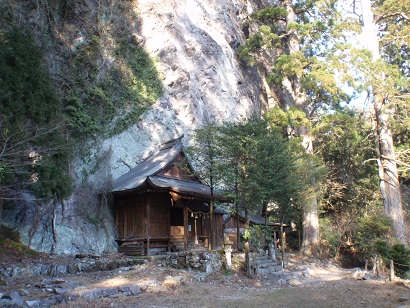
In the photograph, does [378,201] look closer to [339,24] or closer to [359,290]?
[339,24]

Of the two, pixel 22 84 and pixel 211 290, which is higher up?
pixel 22 84

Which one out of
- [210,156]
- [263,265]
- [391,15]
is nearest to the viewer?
[210,156]

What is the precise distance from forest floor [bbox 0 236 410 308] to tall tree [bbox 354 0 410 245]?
7843 mm

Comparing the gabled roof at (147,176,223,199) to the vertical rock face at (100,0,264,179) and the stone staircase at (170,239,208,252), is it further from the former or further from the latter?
the vertical rock face at (100,0,264,179)

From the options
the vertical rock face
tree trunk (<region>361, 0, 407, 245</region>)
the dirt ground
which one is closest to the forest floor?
the dirt ground

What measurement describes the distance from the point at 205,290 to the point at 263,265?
213 inches

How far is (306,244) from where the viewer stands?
21.6 meters

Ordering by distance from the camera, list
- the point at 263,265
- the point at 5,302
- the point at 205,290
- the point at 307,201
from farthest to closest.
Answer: the point at 307,201 < the point at 263,265 < the point at 205,290 < the point at 5,302

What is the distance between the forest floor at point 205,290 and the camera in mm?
8758

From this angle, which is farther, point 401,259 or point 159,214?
point 159,214

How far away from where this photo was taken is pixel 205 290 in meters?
10.7

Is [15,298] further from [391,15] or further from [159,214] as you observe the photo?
[391,15]

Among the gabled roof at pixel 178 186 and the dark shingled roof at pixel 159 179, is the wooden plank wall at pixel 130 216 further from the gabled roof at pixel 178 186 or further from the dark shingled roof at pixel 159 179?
the gabled roof at pixel 178 186

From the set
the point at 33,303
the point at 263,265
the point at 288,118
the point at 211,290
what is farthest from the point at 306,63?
the point at 33,303
